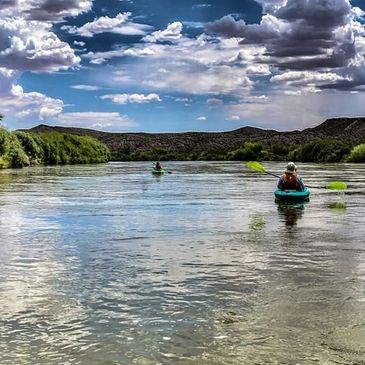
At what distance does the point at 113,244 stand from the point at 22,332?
8.70 m

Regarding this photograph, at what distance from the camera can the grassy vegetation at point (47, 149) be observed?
9162cm

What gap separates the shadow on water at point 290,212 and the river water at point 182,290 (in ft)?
0.82

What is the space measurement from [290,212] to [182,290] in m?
15.5

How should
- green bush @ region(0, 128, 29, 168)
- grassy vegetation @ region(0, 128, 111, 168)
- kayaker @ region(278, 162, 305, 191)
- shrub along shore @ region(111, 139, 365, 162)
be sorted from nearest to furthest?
kayaker @ region(278, 162, 305, 191)
green bush @ region(0, 128, 29, 168)
grassy vegetation @ region(0, 128, 111, 168)
shrub along shore @ region(111, 139, 365, 162)

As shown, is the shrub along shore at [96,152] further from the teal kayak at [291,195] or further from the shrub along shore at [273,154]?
the teal kayak at [291,195]

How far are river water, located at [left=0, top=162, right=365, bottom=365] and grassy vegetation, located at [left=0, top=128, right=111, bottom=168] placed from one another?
6879 cm

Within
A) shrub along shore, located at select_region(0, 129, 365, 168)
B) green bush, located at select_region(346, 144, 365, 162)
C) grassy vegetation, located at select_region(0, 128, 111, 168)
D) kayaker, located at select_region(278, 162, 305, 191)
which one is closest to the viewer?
kayaker, located at select_region(278, 162, 305, 191)

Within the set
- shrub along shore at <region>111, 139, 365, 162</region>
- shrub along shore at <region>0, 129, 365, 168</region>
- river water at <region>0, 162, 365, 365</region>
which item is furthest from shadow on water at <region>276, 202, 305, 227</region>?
shrub along shore at <region>111, 139, 365, 162</region>

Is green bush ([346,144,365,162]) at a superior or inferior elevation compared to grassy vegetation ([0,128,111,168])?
inferior

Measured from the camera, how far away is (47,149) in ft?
405

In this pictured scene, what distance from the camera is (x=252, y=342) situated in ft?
30.6

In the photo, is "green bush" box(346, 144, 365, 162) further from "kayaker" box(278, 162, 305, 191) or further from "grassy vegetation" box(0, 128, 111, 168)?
"kayaker" box(278, 162, 305, 191)

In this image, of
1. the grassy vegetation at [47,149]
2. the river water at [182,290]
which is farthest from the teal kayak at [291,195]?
the grassy vegetation at [47,149]

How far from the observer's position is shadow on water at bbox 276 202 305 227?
24203 mm
